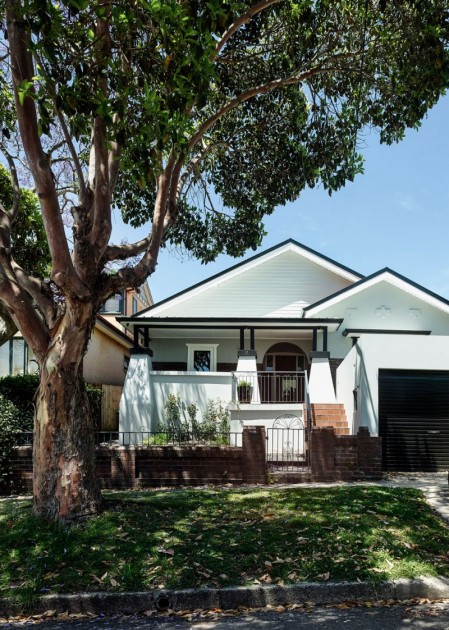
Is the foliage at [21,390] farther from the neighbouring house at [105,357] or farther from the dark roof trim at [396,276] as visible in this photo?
the dark roof trim at [396,276]

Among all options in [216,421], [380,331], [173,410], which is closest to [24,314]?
[216,421]

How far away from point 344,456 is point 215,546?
545 centimetres

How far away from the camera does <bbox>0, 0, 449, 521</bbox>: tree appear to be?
619 cm

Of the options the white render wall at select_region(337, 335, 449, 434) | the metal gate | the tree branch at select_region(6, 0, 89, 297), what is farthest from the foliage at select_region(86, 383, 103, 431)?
the tree branch at select_region(6, 0, 89, 297)

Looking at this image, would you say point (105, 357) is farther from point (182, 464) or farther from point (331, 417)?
point (182, 464)

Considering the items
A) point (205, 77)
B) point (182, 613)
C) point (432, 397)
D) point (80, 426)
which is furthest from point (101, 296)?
point (432, 397)

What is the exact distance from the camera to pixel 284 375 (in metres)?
18.0

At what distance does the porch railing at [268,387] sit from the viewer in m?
16.0

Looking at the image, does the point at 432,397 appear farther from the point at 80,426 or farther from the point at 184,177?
the point at 80,426

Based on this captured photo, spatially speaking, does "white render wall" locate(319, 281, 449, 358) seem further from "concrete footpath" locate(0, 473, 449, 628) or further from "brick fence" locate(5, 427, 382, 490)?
"concrete footpath" locate(0, 473, 449, 628)

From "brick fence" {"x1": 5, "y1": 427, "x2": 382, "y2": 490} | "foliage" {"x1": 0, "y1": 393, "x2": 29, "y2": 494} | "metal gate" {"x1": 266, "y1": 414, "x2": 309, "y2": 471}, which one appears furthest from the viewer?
"metal gate" {"x1": 266, "y1": 414, "x2": 309, "y2": 471}

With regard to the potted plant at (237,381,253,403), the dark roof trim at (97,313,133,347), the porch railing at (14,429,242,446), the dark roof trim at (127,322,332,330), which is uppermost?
the dark roof trim at (97,313,133,347)

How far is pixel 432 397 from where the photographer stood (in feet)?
43.4

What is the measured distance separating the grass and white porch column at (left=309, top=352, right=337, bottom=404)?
7.36 metres
